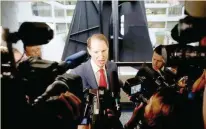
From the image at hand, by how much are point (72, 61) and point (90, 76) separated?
0.16 metres

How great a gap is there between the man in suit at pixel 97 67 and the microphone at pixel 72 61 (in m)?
0.03

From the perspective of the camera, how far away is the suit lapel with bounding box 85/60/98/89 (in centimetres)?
128

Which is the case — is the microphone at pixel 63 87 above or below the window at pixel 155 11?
below

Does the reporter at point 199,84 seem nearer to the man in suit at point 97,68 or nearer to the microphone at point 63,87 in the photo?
the man in suit at point 97,68

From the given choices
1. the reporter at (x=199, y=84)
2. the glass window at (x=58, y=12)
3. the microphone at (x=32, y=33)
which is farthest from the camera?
the glass window at (x=58, y=12)

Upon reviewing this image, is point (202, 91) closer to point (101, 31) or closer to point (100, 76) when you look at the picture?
point (100, 76)

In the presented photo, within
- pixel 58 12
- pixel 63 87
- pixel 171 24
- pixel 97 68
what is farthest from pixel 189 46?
pixel 58 12

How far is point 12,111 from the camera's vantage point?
3.40 ft

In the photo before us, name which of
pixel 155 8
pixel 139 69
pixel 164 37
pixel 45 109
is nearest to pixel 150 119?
pixel 139 69

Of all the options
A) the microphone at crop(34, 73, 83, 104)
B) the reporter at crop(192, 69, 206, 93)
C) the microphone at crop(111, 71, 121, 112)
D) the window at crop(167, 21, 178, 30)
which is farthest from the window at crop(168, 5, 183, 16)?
the microphone at crop(34, 73, 83, 104)

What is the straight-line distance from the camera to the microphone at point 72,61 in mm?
1083

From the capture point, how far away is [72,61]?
1.18 m

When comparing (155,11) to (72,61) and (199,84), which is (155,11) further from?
(72,61)

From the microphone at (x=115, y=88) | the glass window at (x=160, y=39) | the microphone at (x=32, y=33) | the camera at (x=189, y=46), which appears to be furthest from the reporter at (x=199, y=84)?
the microphone at (x=32, y=33)
